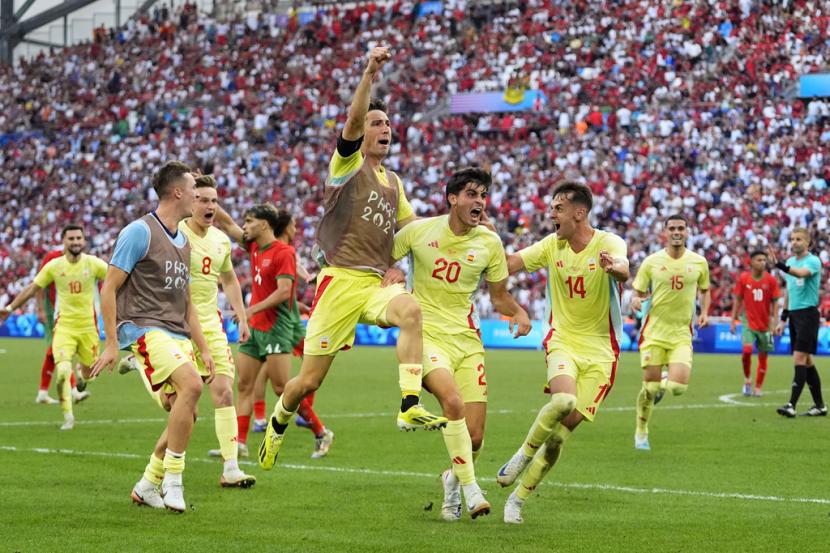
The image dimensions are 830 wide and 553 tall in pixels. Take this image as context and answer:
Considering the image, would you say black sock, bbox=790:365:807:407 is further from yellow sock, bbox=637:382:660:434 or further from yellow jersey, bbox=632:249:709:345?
yellow sock, bbox=637:382:660:434

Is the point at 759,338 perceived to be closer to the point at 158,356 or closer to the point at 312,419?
the point at 312,419

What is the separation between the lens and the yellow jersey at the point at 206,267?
1213 centimetres

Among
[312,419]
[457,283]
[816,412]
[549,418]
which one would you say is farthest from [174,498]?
[816,412]

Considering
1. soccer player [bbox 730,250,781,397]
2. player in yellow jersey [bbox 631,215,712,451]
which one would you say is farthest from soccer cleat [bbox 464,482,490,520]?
soccer player [bbox 730,250,781,397]

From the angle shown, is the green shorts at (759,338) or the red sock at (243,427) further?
the green shorts at (759,338)

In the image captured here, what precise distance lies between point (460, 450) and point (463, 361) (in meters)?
0.75

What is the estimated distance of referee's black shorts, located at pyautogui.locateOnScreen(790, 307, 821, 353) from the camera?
723 inches

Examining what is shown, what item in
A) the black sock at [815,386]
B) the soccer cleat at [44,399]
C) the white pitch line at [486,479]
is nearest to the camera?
the white pitch line at [486,479]

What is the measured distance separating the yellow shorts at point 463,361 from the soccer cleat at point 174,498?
2.09 meters

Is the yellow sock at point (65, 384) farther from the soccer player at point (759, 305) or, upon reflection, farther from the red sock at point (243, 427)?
the soccer player at point (759, 305)

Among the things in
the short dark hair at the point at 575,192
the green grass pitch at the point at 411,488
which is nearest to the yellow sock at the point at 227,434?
the green grass pitch at the point at 411,488

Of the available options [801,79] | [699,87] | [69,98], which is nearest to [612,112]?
[699,87]

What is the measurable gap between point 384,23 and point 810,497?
1800 inches

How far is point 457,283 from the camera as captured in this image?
9.58 metres
